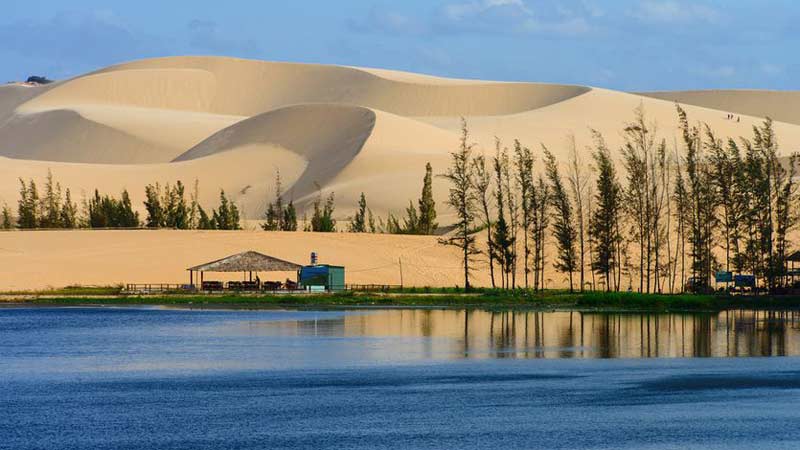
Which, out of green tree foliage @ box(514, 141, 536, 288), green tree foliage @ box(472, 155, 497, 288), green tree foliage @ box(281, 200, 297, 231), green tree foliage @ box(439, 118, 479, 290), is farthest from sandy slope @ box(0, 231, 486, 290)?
green tree foliage @ box(281, 200, 297, 231)

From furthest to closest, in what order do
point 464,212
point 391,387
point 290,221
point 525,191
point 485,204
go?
point 290,221
point 485,204
point 525,191
point 464,212
point 391,387

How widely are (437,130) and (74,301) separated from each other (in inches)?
4259

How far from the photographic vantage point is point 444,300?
7588 cm

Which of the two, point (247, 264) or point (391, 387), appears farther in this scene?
point (247, 264)

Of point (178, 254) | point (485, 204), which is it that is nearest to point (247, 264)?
point (178, 254)

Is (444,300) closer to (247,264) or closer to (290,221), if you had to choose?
(247,264)

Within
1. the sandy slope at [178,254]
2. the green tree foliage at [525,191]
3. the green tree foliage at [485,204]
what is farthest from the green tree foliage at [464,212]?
the green tree foliage at [525,191]

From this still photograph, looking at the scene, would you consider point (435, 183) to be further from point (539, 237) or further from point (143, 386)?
point (143, 386)

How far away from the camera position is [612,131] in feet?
649

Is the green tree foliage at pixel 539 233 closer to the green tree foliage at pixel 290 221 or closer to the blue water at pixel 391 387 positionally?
the blue water at pixel 391 387

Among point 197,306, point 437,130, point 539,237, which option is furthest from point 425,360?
point 437,130

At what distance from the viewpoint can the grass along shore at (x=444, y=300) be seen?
70.7 m

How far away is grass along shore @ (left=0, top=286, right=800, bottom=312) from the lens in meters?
70.7

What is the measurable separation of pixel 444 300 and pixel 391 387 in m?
35.9
